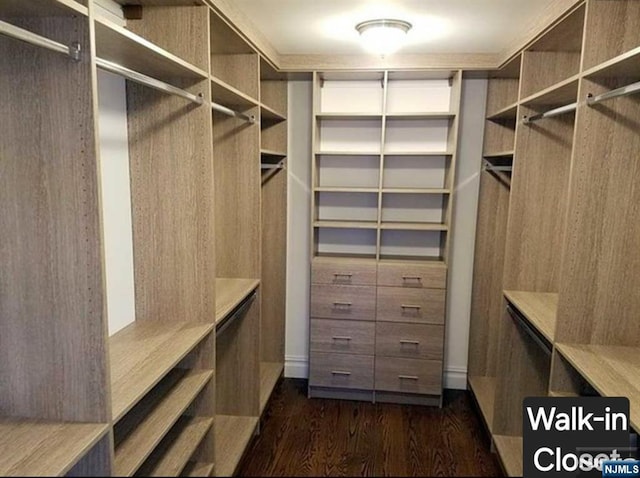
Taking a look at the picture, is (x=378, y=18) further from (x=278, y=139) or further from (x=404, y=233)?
(x=404, y=233)

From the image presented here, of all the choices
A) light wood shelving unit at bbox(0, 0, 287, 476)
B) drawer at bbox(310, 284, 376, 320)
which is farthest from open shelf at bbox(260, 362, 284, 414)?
drawer at bbox(310, 284, 376, 320)

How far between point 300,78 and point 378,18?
1.15 m

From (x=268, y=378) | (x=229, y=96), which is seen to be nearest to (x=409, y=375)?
(x=268, y=378)

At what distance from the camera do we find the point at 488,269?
10.4 feet

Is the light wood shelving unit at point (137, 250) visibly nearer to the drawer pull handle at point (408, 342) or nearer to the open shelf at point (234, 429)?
the open shelf at point (234, 429)

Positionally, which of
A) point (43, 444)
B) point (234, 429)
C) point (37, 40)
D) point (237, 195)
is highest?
point (37, 40)

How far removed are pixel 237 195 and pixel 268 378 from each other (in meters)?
1.39

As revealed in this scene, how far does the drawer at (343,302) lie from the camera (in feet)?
9.94

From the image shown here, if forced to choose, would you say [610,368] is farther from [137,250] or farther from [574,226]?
[137,250]

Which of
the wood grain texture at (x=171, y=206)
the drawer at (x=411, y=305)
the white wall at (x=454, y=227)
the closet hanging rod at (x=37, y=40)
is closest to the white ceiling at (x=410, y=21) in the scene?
the white wall at (x=454, y=227)

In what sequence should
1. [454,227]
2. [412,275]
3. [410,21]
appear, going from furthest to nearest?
[454,227] < [412,275] < [410,21]

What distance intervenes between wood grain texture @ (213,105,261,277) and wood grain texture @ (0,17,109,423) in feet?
4.53

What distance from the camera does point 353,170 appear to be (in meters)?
3.27

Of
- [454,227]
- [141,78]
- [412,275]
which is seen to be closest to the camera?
[141,78]
